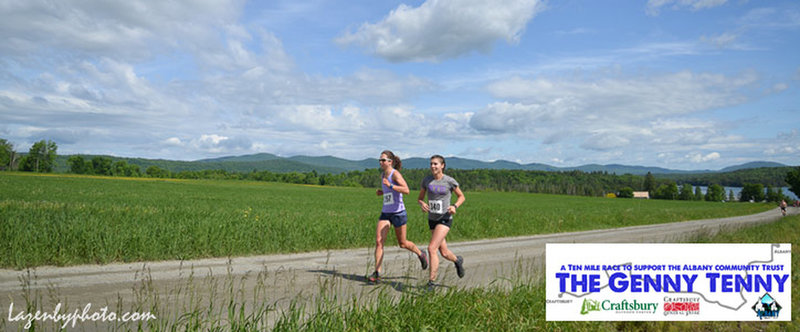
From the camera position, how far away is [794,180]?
109 m

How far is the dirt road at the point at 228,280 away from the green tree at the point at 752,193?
162 m

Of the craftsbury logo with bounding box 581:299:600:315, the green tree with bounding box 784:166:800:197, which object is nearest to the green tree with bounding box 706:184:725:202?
the green tree with bounding box 784:166:800:197

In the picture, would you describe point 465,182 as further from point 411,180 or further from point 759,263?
point 759,263

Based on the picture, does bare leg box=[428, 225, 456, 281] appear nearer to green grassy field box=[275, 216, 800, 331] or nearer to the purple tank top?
the purple tank top

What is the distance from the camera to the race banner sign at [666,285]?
5102 mm

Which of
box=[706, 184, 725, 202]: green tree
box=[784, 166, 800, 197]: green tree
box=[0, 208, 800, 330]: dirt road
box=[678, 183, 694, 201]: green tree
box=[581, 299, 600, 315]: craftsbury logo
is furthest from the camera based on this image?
box=[678, 183, 694, 201]: green tree

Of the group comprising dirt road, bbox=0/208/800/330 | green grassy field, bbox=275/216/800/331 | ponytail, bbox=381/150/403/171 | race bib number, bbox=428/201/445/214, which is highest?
ponytail, bbox=381/150/403/171

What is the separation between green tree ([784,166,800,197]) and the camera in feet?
354

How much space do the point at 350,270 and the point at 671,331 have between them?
526 cm

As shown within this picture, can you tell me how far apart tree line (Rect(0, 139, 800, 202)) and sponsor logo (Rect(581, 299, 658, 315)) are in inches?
3766

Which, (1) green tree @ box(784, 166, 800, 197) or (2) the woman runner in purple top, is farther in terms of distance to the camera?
(1) green tree @ box(784, 166, 800, 197)

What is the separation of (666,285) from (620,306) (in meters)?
0.59

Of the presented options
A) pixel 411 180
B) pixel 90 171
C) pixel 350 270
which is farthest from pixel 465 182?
pixel 350 270

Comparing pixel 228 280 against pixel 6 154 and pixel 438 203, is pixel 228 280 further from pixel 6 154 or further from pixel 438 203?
pixel 6 154
